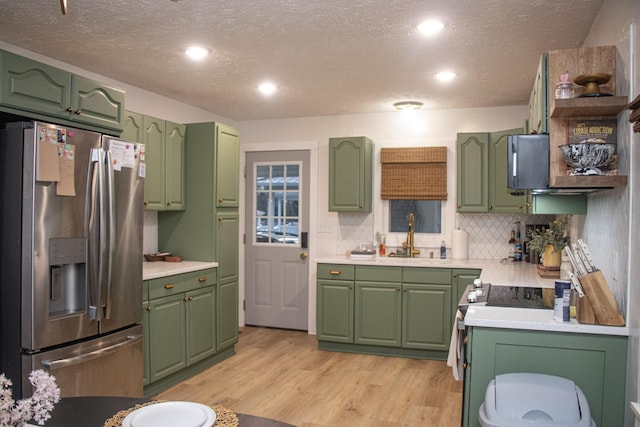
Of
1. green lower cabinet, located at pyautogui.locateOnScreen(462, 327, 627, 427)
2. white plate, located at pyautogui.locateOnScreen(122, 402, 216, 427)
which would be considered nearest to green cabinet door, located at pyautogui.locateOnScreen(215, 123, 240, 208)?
green lower cabinet, located at pyautogui.locateOnScreen(462, 327, 627, 427)

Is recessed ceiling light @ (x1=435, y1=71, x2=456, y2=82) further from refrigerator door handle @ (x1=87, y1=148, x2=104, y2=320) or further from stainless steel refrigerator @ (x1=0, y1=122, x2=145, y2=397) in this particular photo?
refrigerator door handle @ (x1=87, y1=148, x2=104, y2=320)

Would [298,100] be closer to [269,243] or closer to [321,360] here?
[269,243]

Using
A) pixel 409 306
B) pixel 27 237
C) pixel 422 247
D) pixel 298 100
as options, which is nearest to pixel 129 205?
pixel 27 237

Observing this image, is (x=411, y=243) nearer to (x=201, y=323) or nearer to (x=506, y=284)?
(x=506, y=284)

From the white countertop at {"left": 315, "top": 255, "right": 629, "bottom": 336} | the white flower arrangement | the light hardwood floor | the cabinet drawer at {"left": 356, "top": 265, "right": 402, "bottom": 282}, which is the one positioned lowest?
the light hardwood floor

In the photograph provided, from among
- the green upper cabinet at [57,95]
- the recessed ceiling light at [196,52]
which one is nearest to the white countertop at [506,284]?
the recessed ceiling light at [196,52]

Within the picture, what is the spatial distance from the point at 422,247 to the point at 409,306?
802mm

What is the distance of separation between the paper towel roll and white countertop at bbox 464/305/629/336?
243 cm

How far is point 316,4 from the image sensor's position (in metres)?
2.66

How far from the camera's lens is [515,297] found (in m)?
2.96

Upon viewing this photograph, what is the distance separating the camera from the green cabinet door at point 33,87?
2.68 metres

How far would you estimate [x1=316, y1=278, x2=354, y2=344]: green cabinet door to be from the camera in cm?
496

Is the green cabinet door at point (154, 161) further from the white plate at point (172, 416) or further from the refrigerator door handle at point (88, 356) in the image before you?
the white plate at point (172, 416)

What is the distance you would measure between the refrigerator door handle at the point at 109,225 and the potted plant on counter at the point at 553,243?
3077mm
